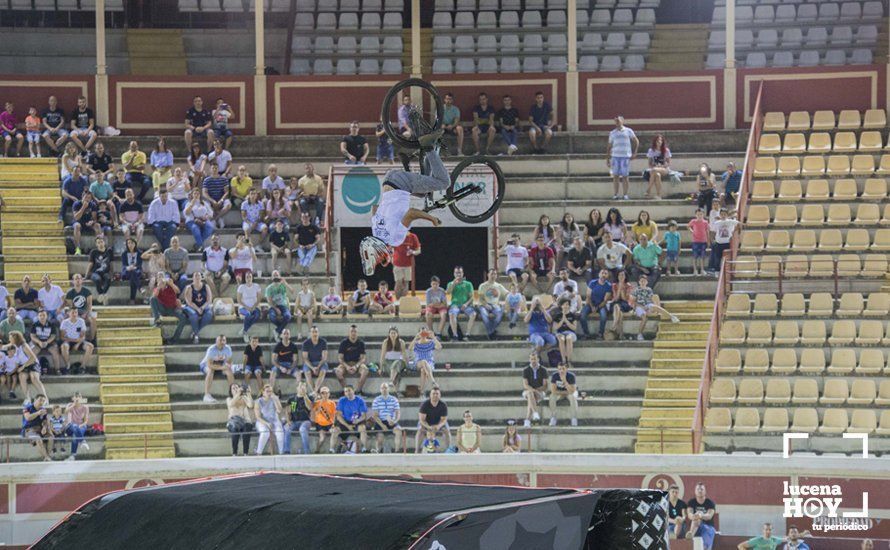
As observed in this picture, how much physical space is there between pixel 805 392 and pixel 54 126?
14.6 meters

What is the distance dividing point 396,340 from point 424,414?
2.15m

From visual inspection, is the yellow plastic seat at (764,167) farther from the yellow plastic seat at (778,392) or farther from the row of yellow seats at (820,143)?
the yellow plastic seat at (778,392)

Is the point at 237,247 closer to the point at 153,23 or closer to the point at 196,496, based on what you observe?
the point at 153,23

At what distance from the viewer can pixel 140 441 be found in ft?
63.9

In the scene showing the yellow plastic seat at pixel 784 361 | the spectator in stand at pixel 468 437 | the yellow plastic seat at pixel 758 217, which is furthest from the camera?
the yellow plastic seat at pixel 758 217

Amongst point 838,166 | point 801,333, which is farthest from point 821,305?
point 838,166

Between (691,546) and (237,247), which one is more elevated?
(237,247)

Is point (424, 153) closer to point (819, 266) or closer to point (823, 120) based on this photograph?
point (819, 266)

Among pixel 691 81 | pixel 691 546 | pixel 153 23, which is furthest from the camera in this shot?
pixel 153 23

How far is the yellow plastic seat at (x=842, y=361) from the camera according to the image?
21281 mm

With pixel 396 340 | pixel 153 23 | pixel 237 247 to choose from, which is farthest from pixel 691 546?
pixel 153 23

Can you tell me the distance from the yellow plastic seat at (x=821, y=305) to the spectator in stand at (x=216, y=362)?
9.07 m

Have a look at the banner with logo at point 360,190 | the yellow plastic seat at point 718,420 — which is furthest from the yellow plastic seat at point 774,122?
the yellow plastic seat at point 718,420

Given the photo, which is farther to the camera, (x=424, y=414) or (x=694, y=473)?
(x=424, y=414)
